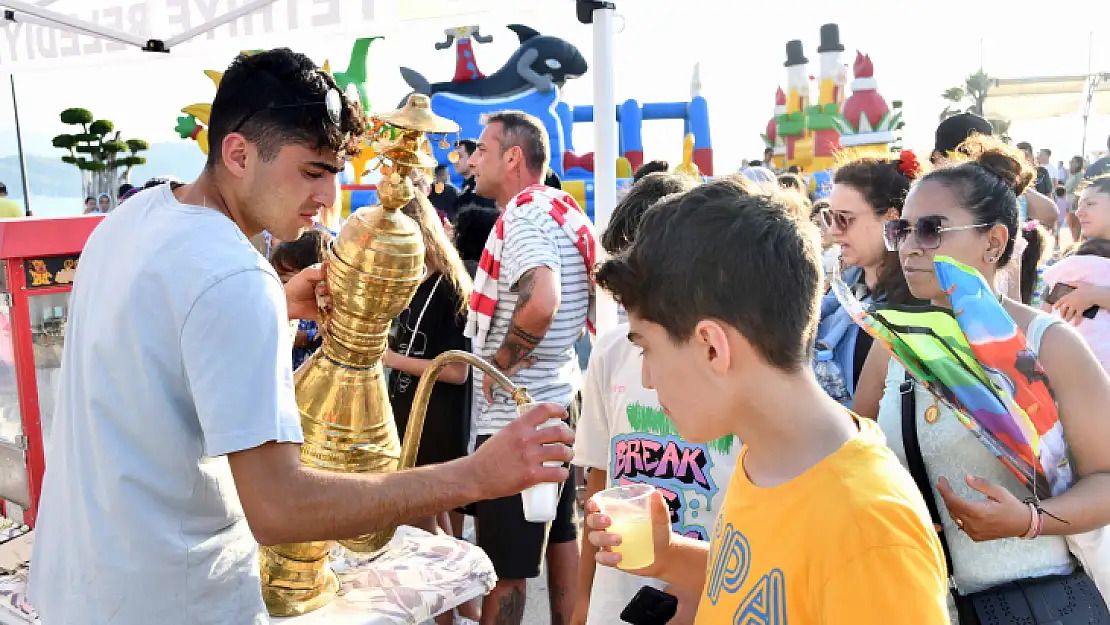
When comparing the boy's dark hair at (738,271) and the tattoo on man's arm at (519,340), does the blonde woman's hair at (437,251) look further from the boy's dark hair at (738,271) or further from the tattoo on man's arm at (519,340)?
the boy's dark hair at (738,271)

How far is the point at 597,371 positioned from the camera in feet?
6.73

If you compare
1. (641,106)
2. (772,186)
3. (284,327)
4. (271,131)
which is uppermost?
(641,106)

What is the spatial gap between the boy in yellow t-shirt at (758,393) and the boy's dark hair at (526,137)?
237cm

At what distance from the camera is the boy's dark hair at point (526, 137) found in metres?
3.50

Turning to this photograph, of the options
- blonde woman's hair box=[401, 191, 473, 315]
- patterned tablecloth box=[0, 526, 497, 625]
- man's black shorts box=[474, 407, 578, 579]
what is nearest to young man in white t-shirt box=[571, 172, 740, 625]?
patterned tablecloth box=[0, 526, 497, 625]

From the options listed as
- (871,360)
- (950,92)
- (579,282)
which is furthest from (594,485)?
(950,92)

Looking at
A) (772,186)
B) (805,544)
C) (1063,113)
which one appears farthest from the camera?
(1063,113)

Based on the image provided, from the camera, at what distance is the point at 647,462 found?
6.27 feet

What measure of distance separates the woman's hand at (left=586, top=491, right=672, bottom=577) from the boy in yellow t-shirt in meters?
0.17

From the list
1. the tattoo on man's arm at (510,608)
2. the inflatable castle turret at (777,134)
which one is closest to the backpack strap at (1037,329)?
the tattoo on man's arm at (510,608)

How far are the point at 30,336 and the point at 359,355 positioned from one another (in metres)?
1.77

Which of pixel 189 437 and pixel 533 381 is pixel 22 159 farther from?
pixel 189 437

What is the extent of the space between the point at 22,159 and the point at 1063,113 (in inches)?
802

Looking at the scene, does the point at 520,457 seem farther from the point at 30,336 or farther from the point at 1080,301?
the point at 1080,301
